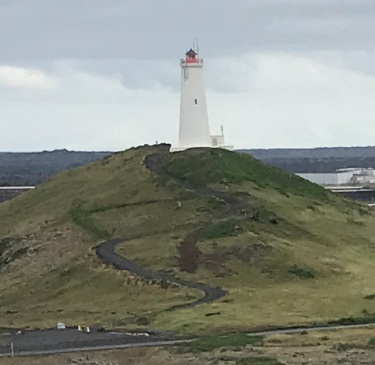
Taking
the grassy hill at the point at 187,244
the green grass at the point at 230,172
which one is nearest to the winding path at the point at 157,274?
the grassy hill at the point at 187,244

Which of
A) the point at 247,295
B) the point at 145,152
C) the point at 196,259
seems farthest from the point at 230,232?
the point at 145,152

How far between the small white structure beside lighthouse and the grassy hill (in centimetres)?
277

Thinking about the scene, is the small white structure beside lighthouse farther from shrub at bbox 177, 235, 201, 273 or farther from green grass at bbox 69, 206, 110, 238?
shrub at bbox 177, 235, 201, 273

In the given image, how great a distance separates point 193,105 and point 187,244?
28033 mm

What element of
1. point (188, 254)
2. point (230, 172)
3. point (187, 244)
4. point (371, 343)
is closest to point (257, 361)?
point (371, 343)

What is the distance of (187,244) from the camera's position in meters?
86.9

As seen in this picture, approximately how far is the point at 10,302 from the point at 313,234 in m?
23.3

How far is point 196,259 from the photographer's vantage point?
83.6m

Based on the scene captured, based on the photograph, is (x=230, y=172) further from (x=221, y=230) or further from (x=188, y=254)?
(x=188, y=254)

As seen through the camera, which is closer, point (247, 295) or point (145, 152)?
point (247, 295)

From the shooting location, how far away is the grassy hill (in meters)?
71.4

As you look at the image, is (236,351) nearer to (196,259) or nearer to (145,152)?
(196,259)

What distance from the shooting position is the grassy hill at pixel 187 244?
234 ft

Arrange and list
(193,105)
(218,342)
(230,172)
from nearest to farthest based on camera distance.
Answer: (218,342), (230,172), (193,105)
